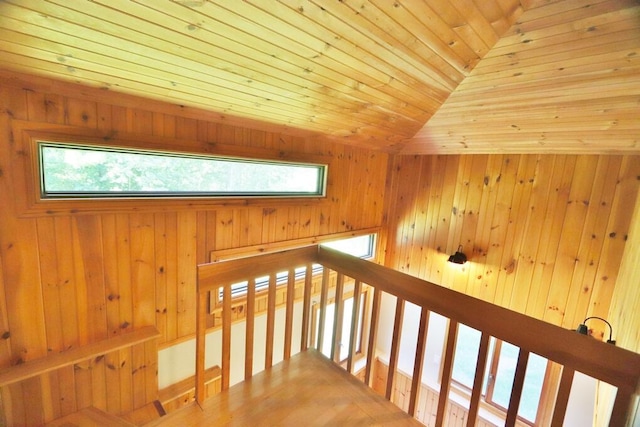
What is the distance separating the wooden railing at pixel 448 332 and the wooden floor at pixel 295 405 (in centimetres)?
9

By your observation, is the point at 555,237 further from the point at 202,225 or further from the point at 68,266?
the point at 68,266

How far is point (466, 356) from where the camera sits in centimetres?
385

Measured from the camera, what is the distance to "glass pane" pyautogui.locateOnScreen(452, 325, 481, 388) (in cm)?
377

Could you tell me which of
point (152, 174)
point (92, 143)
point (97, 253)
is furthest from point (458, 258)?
point (92, 143)

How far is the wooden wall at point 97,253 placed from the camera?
5.72 ft

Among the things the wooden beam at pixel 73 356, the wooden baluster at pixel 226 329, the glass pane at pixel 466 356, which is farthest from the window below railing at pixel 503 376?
the wooden beam at pixel 73 356

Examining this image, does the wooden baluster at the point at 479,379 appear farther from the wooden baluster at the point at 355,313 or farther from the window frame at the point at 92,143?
the window frame at the point at 92,143

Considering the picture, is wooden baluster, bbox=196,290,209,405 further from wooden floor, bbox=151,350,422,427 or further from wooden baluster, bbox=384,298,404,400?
wooden baluster, bbox=384,298,404,400

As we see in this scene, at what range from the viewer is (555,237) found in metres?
3.08

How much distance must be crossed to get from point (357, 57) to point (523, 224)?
9.05 feet

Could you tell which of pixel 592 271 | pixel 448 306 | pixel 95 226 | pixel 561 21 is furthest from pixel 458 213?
pixel 95 226

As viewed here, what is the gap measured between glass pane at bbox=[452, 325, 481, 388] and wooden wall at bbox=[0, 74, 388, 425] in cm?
309

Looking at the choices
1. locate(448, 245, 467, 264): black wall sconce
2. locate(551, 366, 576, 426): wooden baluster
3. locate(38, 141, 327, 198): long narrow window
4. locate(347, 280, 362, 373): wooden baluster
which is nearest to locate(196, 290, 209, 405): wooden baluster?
locate(347, 280, 362, 373): wooden baluster

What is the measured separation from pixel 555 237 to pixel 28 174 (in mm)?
4550
